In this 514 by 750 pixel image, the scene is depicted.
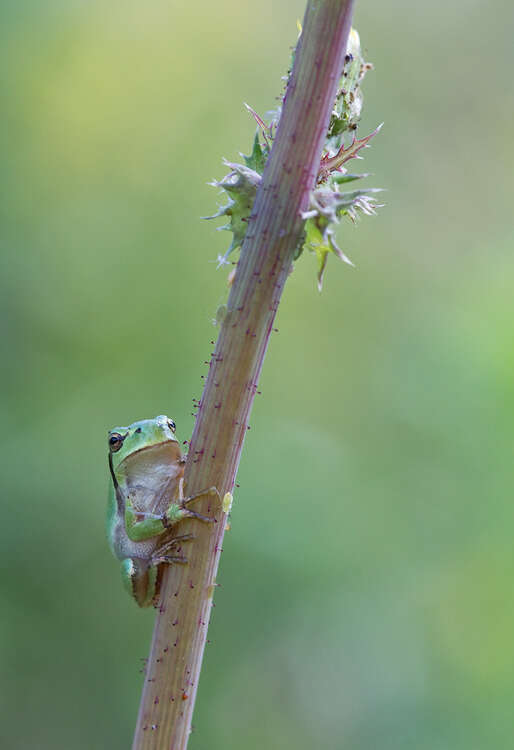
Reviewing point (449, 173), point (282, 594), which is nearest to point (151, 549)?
point (282, 594)

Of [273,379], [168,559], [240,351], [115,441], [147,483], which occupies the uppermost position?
[273,379]

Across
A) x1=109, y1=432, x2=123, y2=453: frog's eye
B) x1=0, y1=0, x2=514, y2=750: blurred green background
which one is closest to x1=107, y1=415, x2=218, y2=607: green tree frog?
x1=109, y1=432, x2=123, y2=453: frog's eye

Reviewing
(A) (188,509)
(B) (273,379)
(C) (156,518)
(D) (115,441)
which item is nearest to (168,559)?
(A) (188,509)

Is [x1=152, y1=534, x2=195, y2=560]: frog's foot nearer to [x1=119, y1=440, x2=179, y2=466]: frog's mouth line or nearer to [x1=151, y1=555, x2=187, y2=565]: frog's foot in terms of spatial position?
[x1=151, y1=555, x2=187, y2=565]: frog's foot

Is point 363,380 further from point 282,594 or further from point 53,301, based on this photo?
point 53,301

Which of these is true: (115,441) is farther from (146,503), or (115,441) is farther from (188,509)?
(188,509)

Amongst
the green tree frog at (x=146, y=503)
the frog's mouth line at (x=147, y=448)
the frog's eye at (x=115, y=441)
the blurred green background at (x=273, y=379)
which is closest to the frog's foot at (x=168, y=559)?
the green tree frog at (x=146, y=503)
